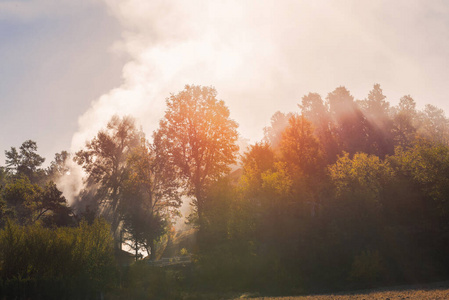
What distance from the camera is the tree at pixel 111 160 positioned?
54.9 m

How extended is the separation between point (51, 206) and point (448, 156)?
5689 cm

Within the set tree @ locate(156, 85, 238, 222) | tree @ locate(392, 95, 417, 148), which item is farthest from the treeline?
tree @ locate(392, 95, 417, 148)

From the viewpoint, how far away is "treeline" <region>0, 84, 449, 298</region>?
93.3 ft

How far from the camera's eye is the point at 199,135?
3934 centimetres

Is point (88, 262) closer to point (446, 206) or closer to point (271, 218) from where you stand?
point (271, 218)

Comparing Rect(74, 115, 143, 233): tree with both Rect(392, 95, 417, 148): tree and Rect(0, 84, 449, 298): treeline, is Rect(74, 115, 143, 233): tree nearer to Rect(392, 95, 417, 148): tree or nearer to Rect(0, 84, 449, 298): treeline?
Rect(0, 84, 449, 298): treeline

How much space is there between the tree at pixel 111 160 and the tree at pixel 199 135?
19788mm

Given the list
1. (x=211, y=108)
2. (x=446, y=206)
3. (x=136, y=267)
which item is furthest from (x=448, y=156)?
(x=136, y=267)

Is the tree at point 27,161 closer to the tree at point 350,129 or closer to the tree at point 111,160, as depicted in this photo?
the tree at point 111,160

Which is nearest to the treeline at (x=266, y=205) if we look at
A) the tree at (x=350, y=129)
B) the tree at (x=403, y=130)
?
the tree at (x=350, y=129)

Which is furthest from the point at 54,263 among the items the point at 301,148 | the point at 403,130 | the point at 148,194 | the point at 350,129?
the point at 403,130

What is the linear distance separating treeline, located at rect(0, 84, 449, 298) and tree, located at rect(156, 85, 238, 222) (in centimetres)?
14

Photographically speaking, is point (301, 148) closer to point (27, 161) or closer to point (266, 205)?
point (266, 205)

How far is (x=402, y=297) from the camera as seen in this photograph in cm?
1783
